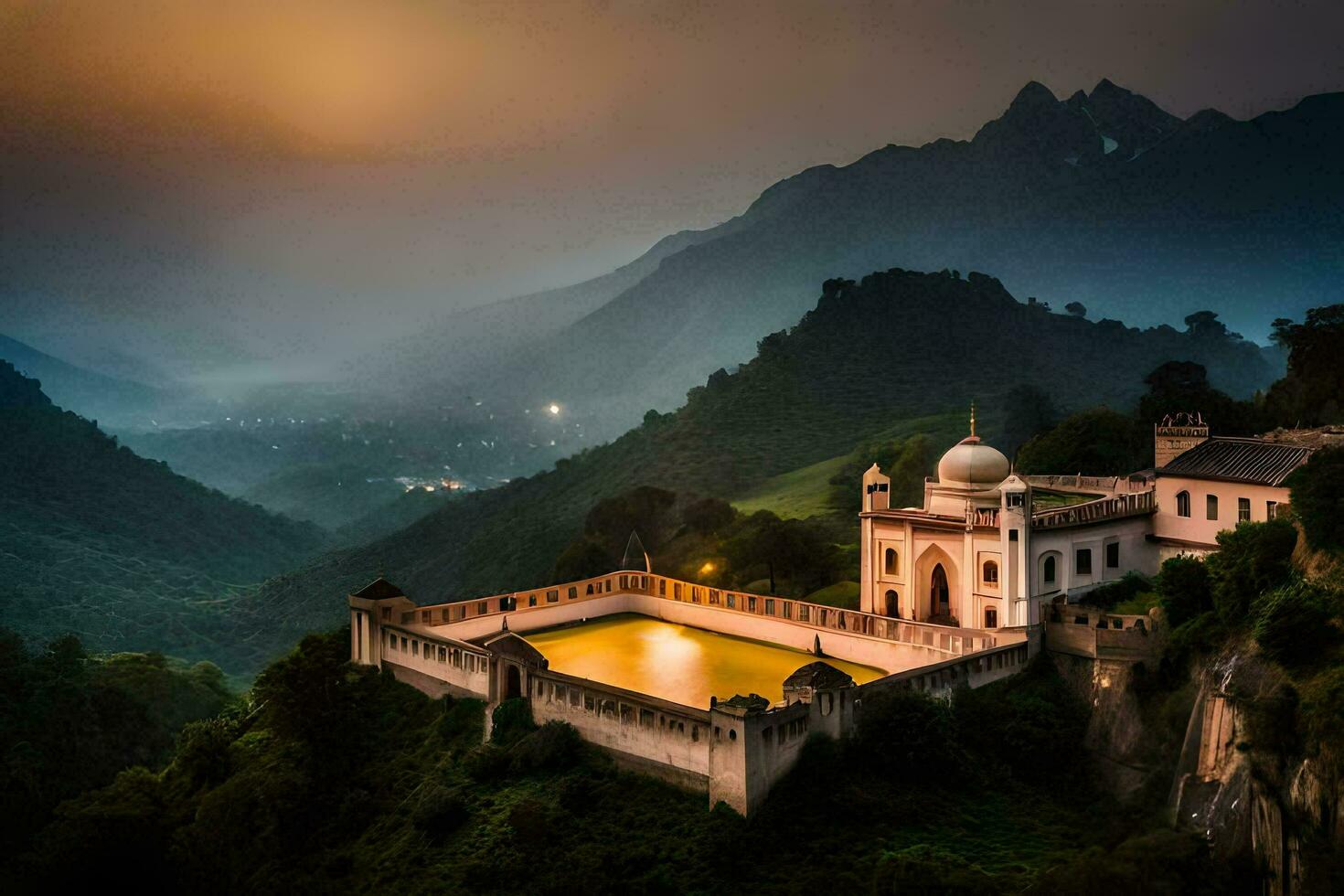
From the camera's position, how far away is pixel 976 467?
2820cm

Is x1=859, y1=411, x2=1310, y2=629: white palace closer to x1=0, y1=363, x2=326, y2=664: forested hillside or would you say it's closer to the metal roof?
the metal roof

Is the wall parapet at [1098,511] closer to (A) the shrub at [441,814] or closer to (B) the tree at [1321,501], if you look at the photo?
(B) the tree at [1321,501]

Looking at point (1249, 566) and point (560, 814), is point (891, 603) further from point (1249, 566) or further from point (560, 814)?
point (560, 814)

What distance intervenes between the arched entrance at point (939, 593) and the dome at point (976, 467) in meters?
2.47

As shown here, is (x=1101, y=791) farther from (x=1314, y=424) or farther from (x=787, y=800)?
(x=1314, y=424)

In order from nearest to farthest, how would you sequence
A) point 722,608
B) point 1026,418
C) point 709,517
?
point 722,608 → point 709,517 → point 1026,418

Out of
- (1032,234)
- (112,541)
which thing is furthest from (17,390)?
(1032,234)

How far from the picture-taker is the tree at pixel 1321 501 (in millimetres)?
19516

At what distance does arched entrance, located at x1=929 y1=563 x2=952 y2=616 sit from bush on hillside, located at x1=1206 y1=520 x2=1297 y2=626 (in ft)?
24.1

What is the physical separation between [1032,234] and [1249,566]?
112m

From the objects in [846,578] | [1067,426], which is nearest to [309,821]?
[846,578]

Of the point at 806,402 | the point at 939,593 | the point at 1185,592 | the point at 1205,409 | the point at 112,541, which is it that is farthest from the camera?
the point at 806,402

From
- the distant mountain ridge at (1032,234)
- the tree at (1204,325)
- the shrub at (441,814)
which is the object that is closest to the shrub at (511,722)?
the shrub at (441,814)

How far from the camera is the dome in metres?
28.2
